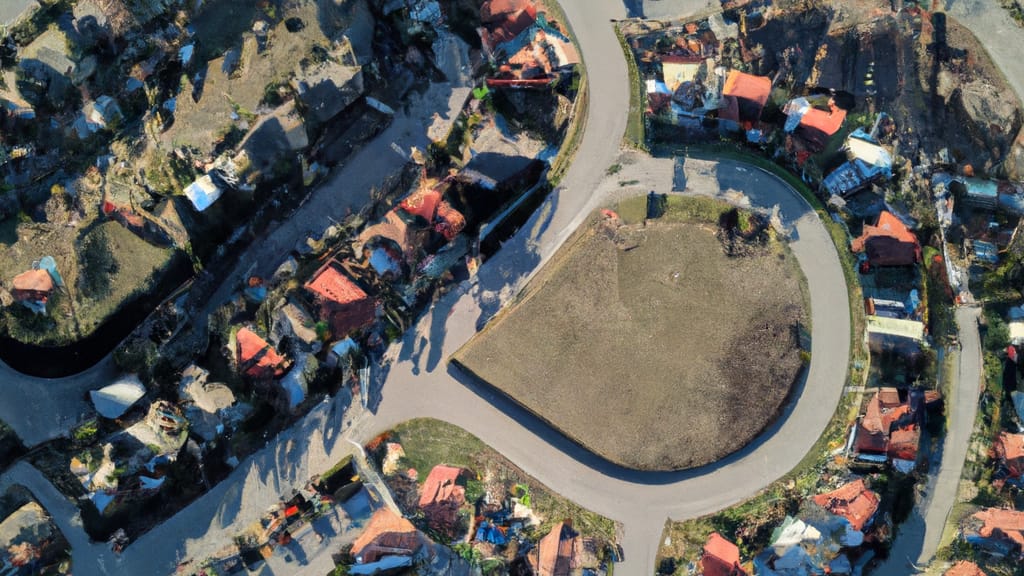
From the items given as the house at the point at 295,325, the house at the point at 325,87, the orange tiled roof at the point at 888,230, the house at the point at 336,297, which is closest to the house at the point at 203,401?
the house at the point at 295,325

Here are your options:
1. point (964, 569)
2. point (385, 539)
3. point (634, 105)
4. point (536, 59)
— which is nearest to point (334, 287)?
point (385, 539)

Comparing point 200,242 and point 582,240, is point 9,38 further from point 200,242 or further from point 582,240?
point 582,240

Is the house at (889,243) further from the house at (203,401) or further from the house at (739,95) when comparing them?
the house at (203,401)

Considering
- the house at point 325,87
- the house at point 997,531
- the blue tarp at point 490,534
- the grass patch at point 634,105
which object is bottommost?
the blue tarp at point 490,534

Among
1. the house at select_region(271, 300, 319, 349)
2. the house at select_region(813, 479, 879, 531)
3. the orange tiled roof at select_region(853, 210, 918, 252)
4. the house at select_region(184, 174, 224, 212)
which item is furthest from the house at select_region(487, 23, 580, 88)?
the house at select_region(813, 479, 879, 531)

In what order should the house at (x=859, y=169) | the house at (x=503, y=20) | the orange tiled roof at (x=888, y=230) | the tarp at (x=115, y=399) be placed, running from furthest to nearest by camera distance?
the house at (x=503, y=20) → the house at (x=859, y=169) → the orange tiled roof at (x=888, y=230) → the tarp at (x=115, y=399)

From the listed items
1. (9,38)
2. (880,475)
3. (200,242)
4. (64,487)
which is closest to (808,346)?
(880,475)

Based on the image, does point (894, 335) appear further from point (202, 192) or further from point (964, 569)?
point (202, 192)
